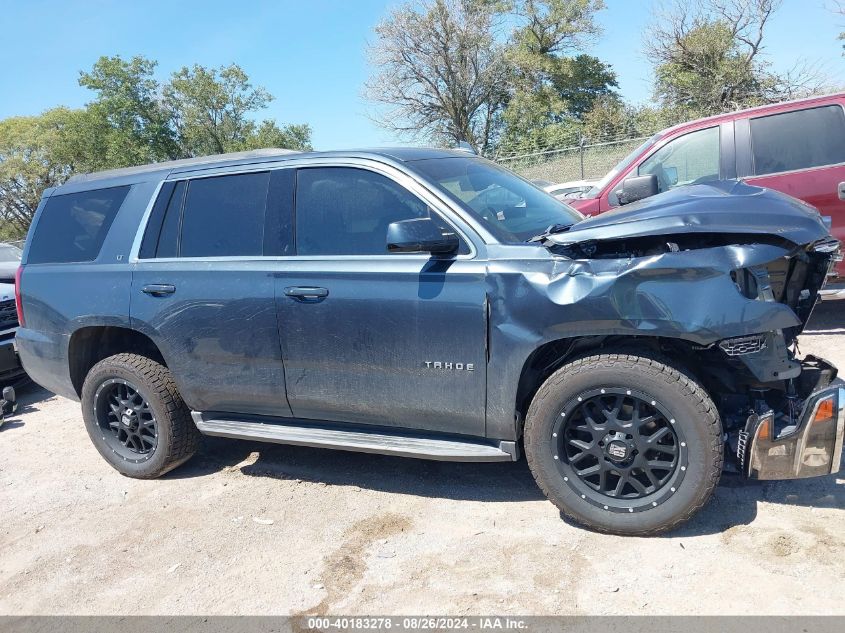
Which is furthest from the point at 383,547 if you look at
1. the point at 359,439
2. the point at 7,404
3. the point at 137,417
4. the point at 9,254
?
the point at 9,254

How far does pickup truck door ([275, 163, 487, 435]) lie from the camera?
129 inches

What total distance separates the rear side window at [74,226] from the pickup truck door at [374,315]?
1.59m

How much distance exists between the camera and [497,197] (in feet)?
12.5

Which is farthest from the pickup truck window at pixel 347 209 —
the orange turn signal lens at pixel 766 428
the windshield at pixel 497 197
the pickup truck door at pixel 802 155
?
the pickup truck door at pixel 802 155

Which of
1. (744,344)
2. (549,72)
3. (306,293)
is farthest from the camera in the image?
(549,72)

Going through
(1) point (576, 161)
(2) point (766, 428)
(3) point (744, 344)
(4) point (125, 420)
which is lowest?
(4) point (125, 420)

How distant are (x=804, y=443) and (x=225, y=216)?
3282mm

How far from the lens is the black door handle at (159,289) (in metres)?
4.08

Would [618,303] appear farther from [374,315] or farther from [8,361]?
[8,361]

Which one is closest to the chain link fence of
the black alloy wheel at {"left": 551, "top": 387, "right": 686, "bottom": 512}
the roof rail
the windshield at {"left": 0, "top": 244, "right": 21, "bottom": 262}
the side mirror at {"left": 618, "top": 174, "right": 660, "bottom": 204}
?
the windshield at {"left": 0, "top": 244, "right": 21, "bottom": 262}

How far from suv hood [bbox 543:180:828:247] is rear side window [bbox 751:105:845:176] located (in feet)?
10.3

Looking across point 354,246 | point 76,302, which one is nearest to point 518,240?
point 354,246

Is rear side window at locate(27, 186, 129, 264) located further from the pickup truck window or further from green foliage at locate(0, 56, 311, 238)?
green foliage at locate(0, 56, 311, 238)

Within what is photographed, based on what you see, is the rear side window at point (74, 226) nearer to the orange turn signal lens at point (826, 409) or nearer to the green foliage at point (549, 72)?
the orange turn signal lens at point (826, 409)
